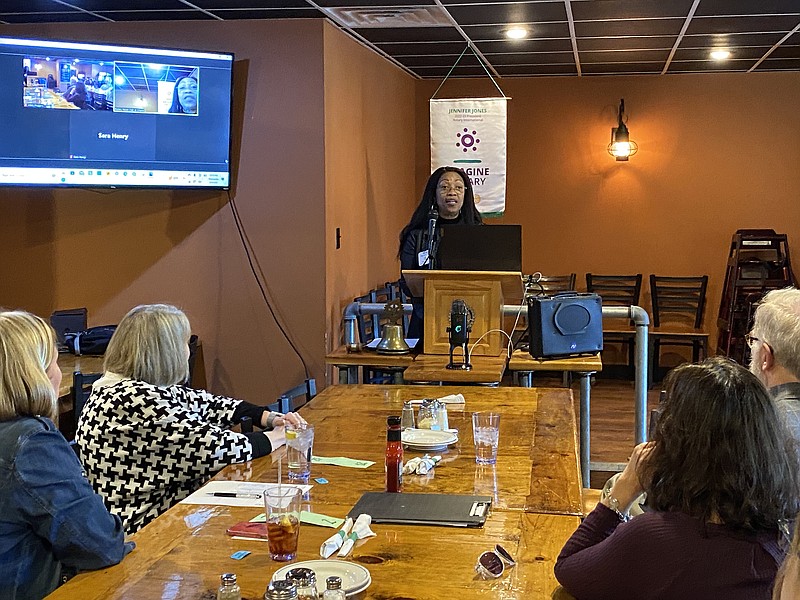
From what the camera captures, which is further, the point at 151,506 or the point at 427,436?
the point at 427,436

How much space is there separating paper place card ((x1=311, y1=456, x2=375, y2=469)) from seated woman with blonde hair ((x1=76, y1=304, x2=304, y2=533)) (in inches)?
7.6

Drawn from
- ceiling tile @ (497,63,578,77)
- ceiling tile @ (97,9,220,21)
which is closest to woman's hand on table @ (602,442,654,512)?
ceiling tile @ (97,9,220,21)

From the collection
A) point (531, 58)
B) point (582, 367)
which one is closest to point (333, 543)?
point (582, 367)

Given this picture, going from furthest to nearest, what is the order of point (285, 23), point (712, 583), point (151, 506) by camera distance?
1. point (285, 23)
2. point (151, 506)
3. point (712, 583)

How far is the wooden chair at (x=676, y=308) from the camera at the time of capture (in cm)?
765

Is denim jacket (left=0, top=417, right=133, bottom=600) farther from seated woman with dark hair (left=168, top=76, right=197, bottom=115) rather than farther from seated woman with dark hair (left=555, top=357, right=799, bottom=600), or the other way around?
seated woman with dark hair (left=168, top=76, right=197, bottom=115)

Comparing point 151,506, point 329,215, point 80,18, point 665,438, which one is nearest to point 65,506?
point 151,506

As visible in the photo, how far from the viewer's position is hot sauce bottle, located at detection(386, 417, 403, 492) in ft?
7.14

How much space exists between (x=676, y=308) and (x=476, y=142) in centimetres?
269

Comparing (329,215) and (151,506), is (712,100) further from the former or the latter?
(151,506)

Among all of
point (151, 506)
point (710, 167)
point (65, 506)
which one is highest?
point (710, 167)

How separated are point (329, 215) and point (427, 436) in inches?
111

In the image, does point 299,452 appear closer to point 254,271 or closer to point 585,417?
point 585,417

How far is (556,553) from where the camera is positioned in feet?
5.98
